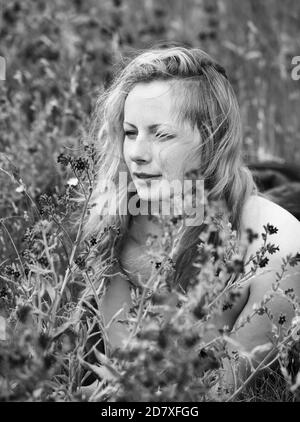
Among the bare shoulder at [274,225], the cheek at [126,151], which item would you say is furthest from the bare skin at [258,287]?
the cheek at [126,151]

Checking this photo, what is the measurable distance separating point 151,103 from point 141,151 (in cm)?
15

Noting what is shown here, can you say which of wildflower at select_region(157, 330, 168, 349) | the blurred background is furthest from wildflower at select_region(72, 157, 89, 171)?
wildflower at select_region(157, 330, 168, 349)

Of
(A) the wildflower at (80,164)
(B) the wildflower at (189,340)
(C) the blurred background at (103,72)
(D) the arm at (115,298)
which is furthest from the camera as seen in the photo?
(C) the blurred background at (103,72)

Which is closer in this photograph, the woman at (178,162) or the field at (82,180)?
the field at (82,180)

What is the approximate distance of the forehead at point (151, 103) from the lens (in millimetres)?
2193

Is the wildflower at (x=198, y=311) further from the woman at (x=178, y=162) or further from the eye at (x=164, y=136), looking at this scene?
the eye at (x=164, y=136)

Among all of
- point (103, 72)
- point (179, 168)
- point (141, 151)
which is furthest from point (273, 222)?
point (103, 72)

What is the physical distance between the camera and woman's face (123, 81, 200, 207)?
2174 mm

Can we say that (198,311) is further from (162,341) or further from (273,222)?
(273,222)

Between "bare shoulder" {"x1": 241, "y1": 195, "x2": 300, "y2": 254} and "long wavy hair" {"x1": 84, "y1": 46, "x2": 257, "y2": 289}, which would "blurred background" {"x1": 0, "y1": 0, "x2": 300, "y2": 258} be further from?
"bare shoulder" {"x1": 241, "y1": 195, "x2": 300, "y2": 254}

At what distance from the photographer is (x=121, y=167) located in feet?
8.13

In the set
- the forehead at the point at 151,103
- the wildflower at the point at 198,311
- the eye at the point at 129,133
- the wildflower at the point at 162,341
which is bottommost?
the wildflower at the point at 162,341

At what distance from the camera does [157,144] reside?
2.18 m
